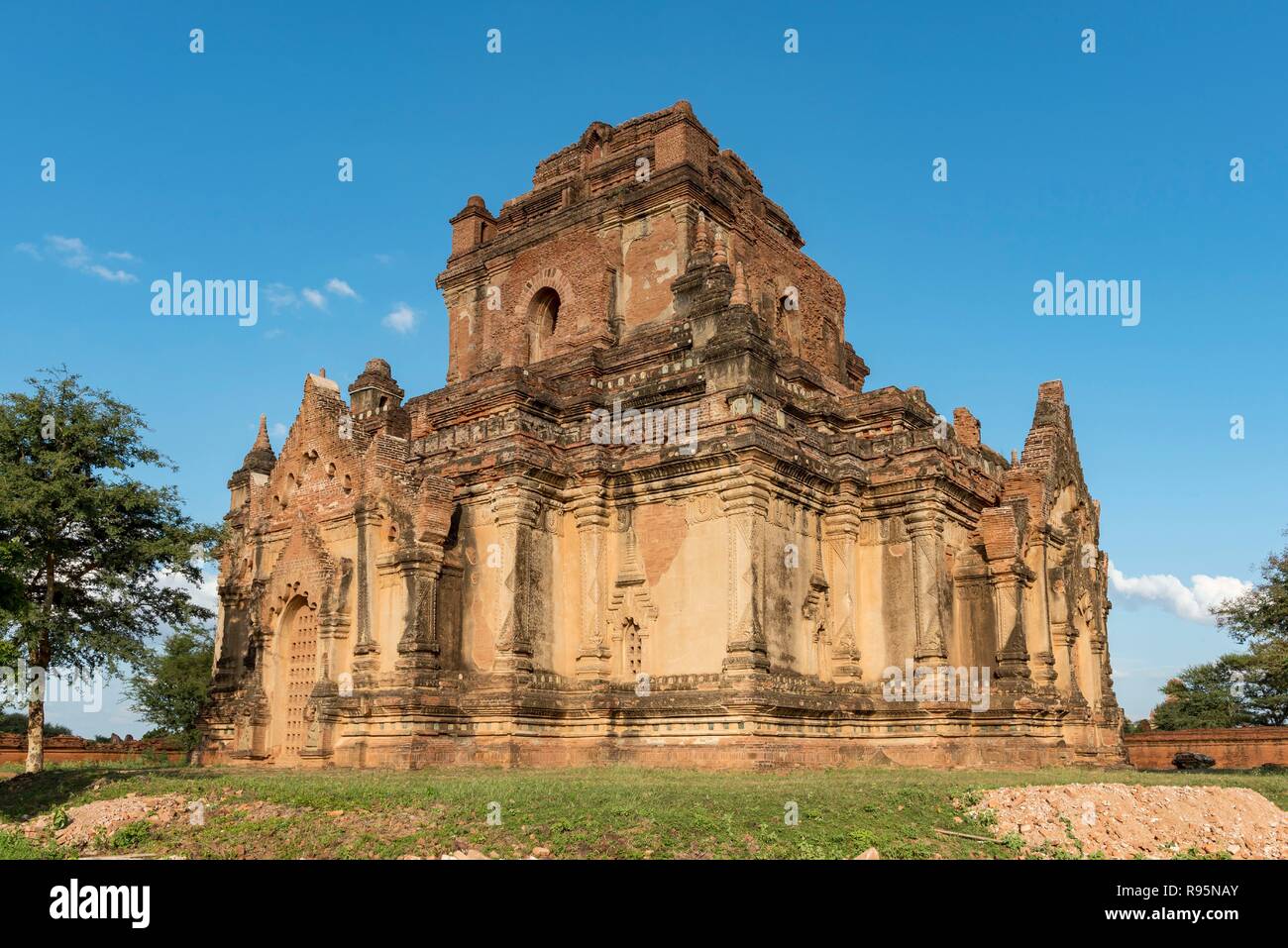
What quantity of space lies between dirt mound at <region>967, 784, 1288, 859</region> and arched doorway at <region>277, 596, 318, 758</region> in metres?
15.0

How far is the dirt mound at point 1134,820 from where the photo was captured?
12406mm

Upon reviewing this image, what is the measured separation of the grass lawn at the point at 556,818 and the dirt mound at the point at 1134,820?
58cm

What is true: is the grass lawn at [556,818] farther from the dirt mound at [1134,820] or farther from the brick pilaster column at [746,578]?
the brick pilaster column at [746,578]

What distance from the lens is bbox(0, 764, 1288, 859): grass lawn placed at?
38.2ft

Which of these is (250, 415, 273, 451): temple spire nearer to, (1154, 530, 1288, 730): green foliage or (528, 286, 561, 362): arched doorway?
(528, 286, 561, 362): arched doorway

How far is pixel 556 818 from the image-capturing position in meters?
12.4

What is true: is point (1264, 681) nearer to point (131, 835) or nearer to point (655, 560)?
point (655, 560)

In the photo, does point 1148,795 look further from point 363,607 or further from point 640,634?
point 363,607

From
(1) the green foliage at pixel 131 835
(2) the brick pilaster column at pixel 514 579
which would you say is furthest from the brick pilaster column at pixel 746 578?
(1) the green foliage at pixel 131 835

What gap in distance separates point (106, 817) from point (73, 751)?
742 inches

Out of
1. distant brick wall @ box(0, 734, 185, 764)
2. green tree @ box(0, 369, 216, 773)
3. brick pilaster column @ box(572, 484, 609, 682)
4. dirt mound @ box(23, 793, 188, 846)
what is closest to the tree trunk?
green tree @ box(0, 369, 216, 773)

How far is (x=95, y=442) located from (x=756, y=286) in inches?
630

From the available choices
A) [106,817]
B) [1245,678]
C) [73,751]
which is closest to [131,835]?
[106,817]
